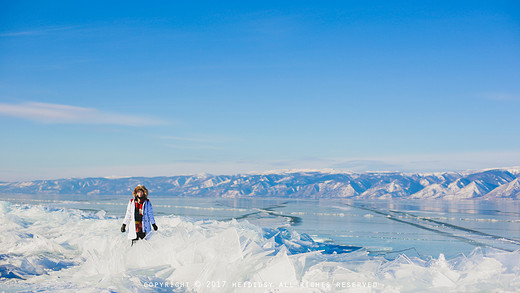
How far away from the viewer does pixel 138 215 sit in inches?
333

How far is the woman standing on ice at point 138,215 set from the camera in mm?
8375

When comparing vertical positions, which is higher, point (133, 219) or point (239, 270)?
point (133, 219)

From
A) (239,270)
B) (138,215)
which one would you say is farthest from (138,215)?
(239,270)

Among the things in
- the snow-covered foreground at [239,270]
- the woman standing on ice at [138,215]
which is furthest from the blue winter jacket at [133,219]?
the snow-covered foreground at [239,270]

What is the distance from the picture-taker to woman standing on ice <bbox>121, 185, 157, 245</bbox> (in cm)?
838

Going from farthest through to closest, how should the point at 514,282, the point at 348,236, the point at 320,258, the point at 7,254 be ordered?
the point at 348,236 → the point at 7,254 → the point at 320,258 → the point at 514,282

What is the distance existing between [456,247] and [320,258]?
8.60 meters

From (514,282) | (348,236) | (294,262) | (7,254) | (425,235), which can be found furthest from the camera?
(425,235)

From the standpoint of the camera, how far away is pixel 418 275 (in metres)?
6.14

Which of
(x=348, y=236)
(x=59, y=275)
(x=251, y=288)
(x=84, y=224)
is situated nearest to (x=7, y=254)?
(x=59, y=275)

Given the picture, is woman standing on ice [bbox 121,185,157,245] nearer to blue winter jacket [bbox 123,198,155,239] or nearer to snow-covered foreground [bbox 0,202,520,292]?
blue winter jacket [bbox 123,198,155,239]

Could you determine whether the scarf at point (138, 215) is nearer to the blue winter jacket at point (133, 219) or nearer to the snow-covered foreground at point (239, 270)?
the blue winter jacket at point (133, 219)

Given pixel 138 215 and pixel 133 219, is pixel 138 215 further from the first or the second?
pixel 133 219

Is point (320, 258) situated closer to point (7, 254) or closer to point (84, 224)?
point (7, 254)
